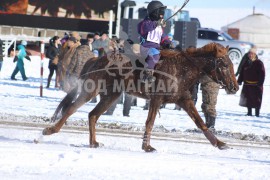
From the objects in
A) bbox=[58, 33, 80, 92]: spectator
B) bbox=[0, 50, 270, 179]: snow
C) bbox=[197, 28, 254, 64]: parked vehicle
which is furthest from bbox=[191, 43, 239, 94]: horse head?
bbox=[197, 28, 254, 64]: parked vehicle

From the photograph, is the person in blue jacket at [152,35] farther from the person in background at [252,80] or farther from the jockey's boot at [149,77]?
the person in background at [252,80]

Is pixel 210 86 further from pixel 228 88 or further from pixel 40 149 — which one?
pixel 40 149

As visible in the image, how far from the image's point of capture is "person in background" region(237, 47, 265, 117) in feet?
71.5

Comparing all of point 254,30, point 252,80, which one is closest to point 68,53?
point 252,80

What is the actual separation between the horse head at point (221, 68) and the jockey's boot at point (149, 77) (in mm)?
871

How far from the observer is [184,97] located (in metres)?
12.5

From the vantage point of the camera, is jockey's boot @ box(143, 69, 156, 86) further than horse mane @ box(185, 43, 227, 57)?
No

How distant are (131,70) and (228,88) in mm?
1599

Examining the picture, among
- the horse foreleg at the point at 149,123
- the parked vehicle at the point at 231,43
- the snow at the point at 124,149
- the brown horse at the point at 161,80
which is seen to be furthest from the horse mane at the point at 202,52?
the parked vehicle at the point at 231,43

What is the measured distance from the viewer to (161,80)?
40.5 feet

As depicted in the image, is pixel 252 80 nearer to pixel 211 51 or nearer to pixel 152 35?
pixel 211 51

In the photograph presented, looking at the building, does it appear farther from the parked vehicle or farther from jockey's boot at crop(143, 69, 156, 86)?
jockey's boot at crop(143, 69, 156, 86)

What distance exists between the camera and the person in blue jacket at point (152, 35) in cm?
1245

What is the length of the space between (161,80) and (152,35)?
30.6 inches
